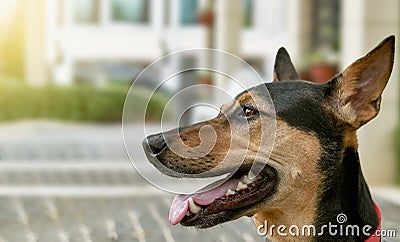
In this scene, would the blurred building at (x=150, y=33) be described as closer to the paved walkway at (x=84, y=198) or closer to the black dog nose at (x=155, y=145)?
the paved walkway at (x=84, y=198)

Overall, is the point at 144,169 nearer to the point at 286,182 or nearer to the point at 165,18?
the point at 286,182

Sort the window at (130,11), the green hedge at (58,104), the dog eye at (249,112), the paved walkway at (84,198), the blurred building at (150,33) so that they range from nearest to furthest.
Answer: the dog eye at (249,112)
the paved walkway at (84,198)
the blurred building at (150,33)
the green hedge at (58,104)
the window at (130,11)

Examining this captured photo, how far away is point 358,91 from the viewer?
2443 millimetres

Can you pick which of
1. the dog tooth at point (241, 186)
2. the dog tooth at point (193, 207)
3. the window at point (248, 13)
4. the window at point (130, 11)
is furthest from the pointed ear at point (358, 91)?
the window at point (248, 13)

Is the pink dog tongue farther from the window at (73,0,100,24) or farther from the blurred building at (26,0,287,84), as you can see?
the window at (73,0,100,24)

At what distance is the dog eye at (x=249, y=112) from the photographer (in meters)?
2.44

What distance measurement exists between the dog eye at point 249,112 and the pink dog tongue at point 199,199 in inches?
8.0

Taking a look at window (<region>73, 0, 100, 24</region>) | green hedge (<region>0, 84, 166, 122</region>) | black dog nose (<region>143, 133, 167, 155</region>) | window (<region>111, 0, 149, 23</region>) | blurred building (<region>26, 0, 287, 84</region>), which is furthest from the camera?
window (<region>111, 0, 149, 23</region>)

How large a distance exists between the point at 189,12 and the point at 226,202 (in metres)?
15.8

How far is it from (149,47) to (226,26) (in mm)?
6653

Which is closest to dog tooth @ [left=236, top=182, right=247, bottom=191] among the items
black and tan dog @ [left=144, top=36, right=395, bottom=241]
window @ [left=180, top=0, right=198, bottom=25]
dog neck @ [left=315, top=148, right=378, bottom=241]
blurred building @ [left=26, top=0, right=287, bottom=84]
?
black and tan dog @ [left=144, top=36, right=395, bottom=241]

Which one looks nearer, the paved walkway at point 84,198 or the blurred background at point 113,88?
the paved walkway at point 84,198

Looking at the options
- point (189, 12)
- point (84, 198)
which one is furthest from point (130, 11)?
point (84, 198)

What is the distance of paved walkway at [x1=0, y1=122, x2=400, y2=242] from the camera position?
361 cm
